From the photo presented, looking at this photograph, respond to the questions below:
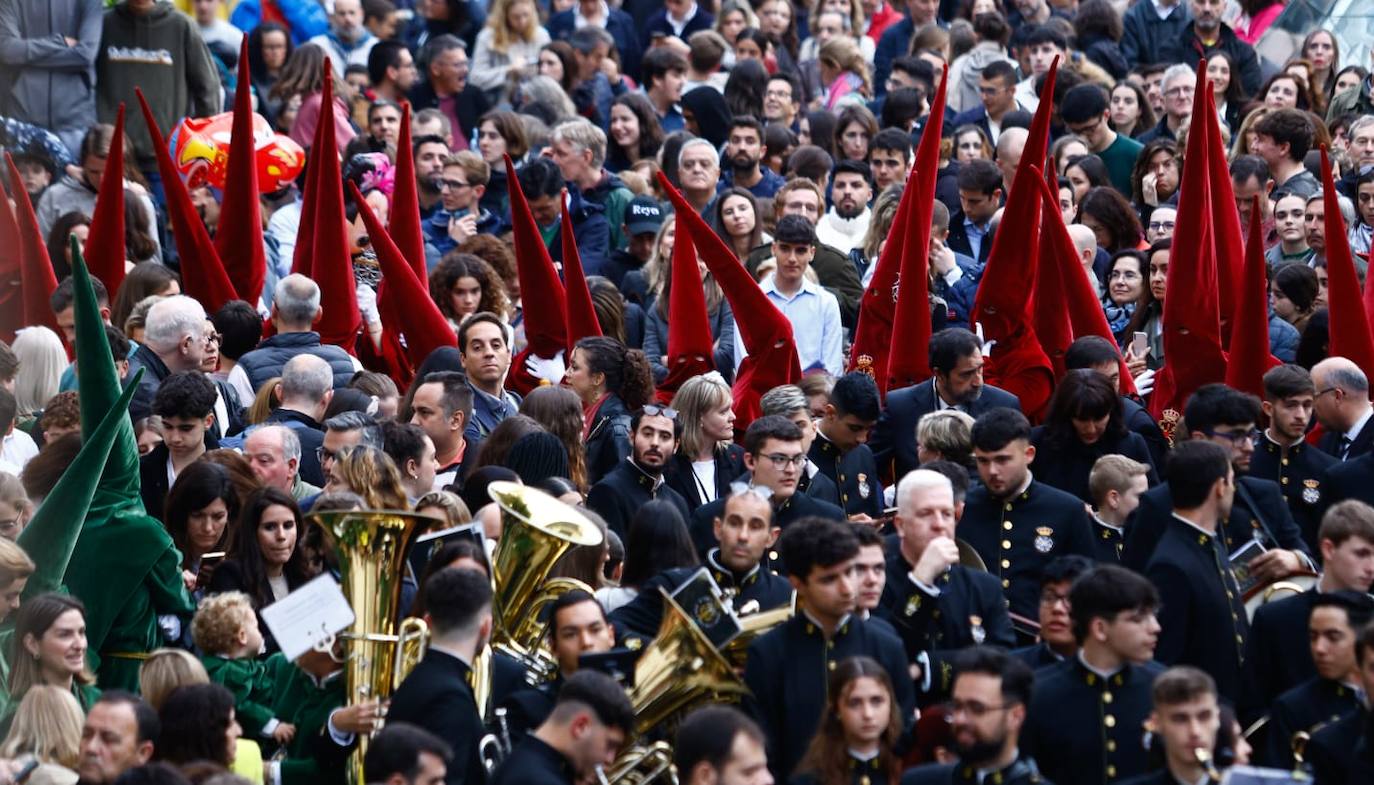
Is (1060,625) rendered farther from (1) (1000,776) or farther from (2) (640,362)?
(2) (640,362)

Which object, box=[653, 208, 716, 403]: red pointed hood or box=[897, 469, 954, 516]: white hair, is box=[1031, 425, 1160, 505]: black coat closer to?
box=[897, 469, 954, 516]: white hair

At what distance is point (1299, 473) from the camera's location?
988 cm

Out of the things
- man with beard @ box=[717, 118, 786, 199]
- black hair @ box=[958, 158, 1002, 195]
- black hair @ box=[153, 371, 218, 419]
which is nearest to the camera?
black hair @ box=[153, 371, 218, 419]

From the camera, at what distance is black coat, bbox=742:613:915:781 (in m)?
7.67

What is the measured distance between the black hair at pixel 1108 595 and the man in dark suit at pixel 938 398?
263 cm

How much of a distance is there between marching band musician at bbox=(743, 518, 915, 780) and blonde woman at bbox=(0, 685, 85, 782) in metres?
2.09

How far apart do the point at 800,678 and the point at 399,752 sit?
150 cm

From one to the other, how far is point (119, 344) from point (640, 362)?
231cm

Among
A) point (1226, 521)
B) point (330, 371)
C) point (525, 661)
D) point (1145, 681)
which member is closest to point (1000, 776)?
point (1145, 681)

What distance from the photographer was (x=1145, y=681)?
759 centimetres

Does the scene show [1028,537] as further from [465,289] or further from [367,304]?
[367,304]

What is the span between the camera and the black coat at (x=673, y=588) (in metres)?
8.22

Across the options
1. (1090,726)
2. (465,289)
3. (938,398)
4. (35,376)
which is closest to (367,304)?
(465,289)

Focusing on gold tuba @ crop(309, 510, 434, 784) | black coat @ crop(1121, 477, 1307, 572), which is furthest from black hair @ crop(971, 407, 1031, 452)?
gold tuba @ crop(309, 510, 434, 784)
